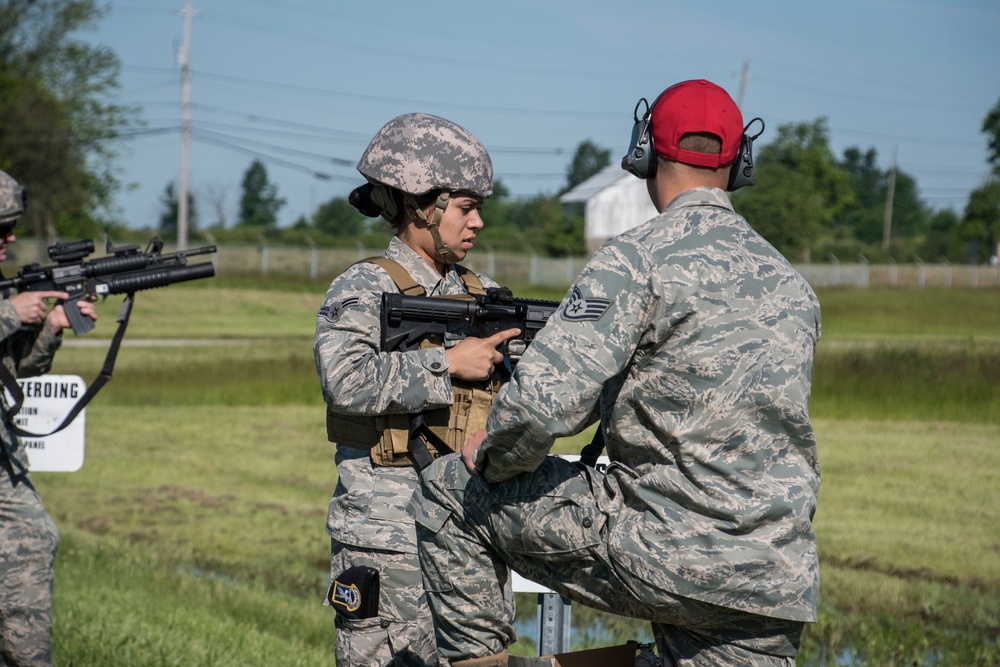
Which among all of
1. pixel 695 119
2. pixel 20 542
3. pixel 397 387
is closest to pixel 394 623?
pixel 397 387

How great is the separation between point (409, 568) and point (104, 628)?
10.5ft

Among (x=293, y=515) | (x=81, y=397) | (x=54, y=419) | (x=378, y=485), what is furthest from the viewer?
(x=293, y=515)

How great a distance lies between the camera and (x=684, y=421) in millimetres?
2822

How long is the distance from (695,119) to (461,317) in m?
1.23

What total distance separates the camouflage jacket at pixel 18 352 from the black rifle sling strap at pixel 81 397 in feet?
0.15

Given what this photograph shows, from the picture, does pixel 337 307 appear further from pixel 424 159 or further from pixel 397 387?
pixel 424 159

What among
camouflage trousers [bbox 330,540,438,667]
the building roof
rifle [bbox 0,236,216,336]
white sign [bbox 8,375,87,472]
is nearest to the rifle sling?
camouflage trousers [bbox 330,540,438,667]

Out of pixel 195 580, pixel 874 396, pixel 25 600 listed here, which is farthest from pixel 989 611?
pixel 874 396

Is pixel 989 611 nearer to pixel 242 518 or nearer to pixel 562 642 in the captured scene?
pixel 562 642

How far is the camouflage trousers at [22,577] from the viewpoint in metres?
5.15

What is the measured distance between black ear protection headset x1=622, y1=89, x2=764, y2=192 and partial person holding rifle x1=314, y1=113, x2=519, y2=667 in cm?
94

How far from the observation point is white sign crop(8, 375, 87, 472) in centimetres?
629

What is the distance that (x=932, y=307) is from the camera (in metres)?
38.3

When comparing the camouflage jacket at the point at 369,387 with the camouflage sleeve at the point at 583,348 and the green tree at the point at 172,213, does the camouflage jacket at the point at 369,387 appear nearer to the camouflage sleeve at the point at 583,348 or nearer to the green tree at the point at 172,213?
the camouflage sleeve at the point at 583,348
